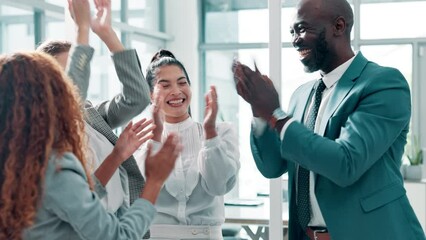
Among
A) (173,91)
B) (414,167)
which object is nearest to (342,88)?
(173,91)

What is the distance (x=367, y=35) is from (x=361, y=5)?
0.33m

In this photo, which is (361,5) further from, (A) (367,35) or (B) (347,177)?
(B) (347,177)

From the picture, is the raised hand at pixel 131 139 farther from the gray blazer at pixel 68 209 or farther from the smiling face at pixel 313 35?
the smiling face at pixel 313 35

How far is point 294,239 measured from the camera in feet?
→ 5.48

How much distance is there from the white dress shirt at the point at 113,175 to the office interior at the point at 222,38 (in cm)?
256

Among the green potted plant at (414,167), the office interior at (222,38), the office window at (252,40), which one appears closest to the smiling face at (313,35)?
the office interior at (222,38)

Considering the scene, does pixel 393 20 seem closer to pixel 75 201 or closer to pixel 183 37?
pixel 183 37

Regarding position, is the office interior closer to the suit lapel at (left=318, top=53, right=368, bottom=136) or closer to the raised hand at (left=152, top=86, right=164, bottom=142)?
the raised hand at (left=152, top=86, right=164, bottom=142)

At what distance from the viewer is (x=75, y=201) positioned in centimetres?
120

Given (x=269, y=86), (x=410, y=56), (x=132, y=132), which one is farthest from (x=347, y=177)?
(x=410, y=56)

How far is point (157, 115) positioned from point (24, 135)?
80 cm

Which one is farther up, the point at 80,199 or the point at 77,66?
the point at 77,66

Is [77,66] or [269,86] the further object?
[77,66]

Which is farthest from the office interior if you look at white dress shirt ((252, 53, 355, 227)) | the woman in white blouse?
white dress shirt ((252, 53, 355, 227))
